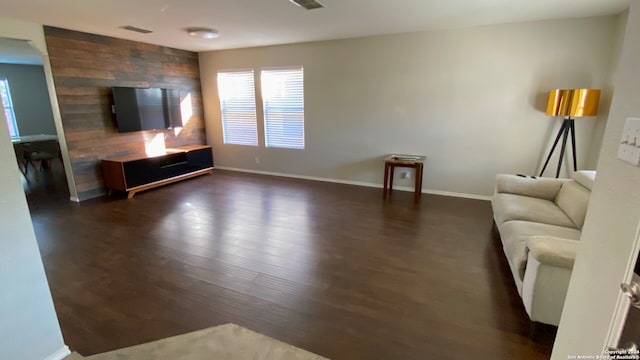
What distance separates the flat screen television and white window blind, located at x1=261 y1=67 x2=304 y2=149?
1.73 meters

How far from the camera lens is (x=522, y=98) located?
413 cm

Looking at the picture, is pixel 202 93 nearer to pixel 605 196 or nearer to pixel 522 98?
pixel 522 98

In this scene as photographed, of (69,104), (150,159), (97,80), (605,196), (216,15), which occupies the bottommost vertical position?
(150,159)

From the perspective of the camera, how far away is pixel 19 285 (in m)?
1.58

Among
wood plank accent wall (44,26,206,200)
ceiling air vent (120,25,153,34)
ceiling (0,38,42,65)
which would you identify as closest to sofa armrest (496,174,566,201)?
ceiling air vent (120,25,153,34)

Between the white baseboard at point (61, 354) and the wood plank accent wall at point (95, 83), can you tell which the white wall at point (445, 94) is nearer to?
the wood plank accent wall at point (95, 83)

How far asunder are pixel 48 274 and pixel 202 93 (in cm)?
474

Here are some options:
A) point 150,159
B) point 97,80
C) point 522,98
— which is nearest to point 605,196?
point 522,98

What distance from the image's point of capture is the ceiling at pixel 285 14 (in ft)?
10.3

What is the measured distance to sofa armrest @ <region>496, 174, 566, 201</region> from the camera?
3.20 metres

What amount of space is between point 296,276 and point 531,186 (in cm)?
275

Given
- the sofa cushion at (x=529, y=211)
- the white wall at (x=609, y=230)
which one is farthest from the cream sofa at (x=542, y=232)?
the white wall at (x=609, y=230)

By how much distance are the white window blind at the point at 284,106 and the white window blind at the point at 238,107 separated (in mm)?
332

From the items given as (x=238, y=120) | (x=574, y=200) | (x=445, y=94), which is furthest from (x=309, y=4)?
(x=238, y=120)
